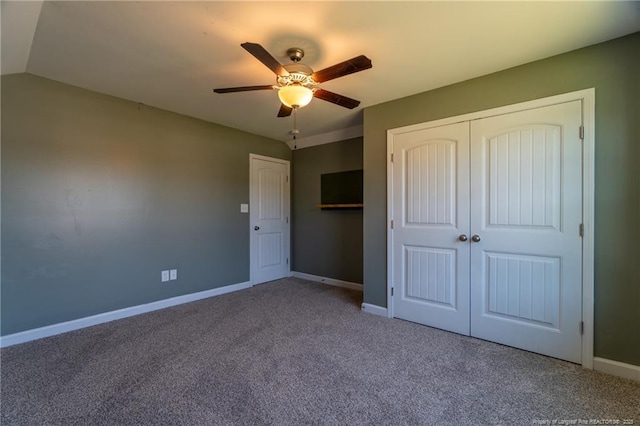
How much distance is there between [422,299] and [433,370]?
0.91 m

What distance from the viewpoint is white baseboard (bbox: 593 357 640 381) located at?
6.43 ft

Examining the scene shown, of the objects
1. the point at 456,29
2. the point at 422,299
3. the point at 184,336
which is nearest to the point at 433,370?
the point at 422,299

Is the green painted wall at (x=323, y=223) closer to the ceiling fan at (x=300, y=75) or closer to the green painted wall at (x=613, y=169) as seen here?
the ceiling fan at (x=300, y=75)

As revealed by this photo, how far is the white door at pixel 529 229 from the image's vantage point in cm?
216

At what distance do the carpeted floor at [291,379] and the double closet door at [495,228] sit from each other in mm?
212

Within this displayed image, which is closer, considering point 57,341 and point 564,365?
point 564,365

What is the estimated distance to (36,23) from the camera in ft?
6.04

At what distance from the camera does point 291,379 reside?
6.42 feet

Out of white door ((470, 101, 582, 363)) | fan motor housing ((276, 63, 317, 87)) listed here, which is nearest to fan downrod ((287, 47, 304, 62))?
fan motor housing ((276, 63, 317, 87))

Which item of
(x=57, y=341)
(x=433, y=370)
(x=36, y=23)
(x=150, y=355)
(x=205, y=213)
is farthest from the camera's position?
(x=205, y=213)

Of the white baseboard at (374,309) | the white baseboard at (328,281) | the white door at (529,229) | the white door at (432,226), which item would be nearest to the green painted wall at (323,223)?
the white baseboard at (328,281)

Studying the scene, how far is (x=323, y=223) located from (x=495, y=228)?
8.69 feet

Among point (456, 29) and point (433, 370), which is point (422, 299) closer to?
point (433, 370)

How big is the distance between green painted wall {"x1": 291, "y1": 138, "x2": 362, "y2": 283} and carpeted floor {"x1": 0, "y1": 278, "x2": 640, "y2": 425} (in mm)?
1570
